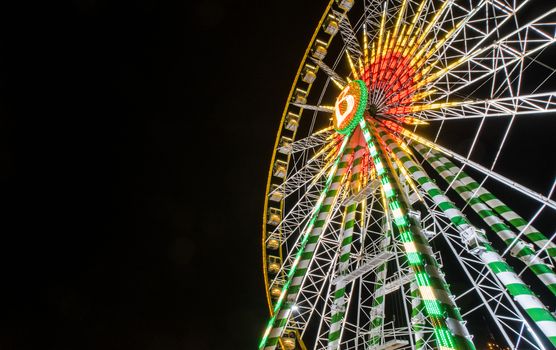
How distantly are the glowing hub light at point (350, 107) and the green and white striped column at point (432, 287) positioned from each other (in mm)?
3429

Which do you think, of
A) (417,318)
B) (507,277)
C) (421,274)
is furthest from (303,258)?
(507,277)

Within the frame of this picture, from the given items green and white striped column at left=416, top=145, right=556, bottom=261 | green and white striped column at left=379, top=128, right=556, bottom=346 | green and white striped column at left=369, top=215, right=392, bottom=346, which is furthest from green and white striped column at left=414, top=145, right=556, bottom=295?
green and white striped column at left=369, top=215, right=392, bottom=346

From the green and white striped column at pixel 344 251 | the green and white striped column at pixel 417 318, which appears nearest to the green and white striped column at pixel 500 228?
the green and white striped column at pixel 344 251

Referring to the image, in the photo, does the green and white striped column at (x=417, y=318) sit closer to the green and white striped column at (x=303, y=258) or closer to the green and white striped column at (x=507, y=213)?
the green and white striped column at (x=507, y=213)

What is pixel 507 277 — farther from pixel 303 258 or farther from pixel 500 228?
pixel 303 258

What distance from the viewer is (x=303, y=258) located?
437 inches

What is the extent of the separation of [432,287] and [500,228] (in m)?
4.59

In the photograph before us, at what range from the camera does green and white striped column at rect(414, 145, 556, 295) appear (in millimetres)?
9516

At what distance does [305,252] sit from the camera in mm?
11188

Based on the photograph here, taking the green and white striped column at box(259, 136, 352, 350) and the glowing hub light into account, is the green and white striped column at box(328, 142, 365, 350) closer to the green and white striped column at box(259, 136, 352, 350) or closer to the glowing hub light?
the green and white striped column at box(259, 136, 352, 350)

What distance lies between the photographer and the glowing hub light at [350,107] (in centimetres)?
1217

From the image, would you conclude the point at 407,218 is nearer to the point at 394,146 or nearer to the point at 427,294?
the point at 427,294

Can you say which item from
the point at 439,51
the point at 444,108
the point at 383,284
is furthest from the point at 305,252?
the point at 439,51

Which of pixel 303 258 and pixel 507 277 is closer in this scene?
pixel 507 277
